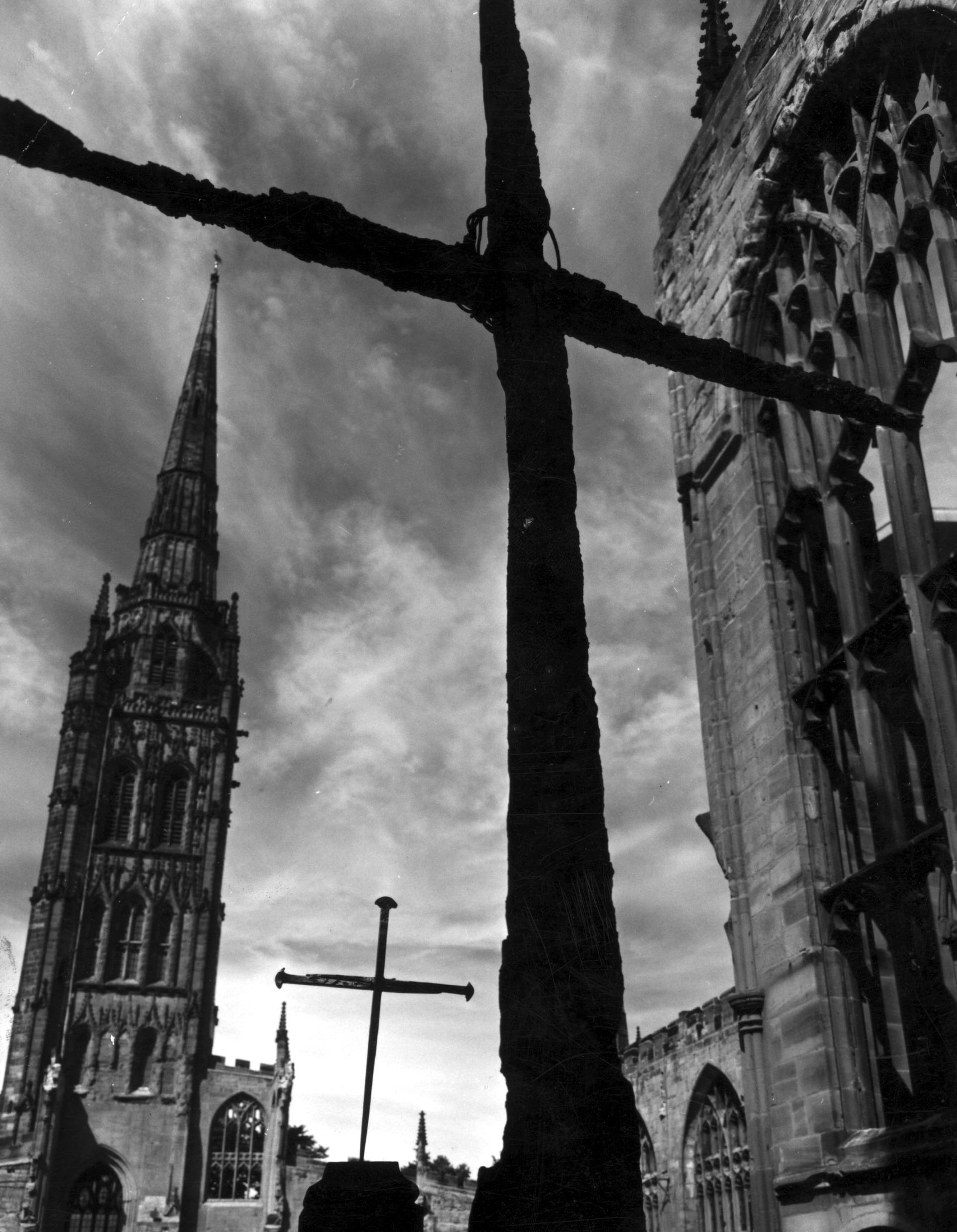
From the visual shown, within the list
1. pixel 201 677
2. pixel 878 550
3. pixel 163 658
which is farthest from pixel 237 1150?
pixel 878 550

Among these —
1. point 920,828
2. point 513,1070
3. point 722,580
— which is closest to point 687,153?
point 722,580

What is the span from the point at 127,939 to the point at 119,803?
7564 millimetres

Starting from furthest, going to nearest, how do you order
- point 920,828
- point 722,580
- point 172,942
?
point 172,942 → point 722,580 → point 920,828

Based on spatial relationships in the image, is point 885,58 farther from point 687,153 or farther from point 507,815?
point 507,815

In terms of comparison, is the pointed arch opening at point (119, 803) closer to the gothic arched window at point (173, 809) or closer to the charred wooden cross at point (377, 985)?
the gothic arched window at point (173, 809)

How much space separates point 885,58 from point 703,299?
3477mm

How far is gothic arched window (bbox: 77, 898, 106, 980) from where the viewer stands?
5931 cm

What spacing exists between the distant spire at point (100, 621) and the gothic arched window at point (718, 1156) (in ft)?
175

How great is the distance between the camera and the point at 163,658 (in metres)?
70.8

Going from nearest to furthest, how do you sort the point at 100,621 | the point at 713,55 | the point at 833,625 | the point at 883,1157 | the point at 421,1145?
the point at 883,1157 → the point at 833,625 → the point at 713,55 → the point at 421,1145 → the point at 100,621

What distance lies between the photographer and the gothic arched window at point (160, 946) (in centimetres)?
6000

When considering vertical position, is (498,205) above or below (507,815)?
above

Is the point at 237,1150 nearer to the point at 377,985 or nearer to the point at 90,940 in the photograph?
the point at 90,940

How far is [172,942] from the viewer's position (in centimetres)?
6100
